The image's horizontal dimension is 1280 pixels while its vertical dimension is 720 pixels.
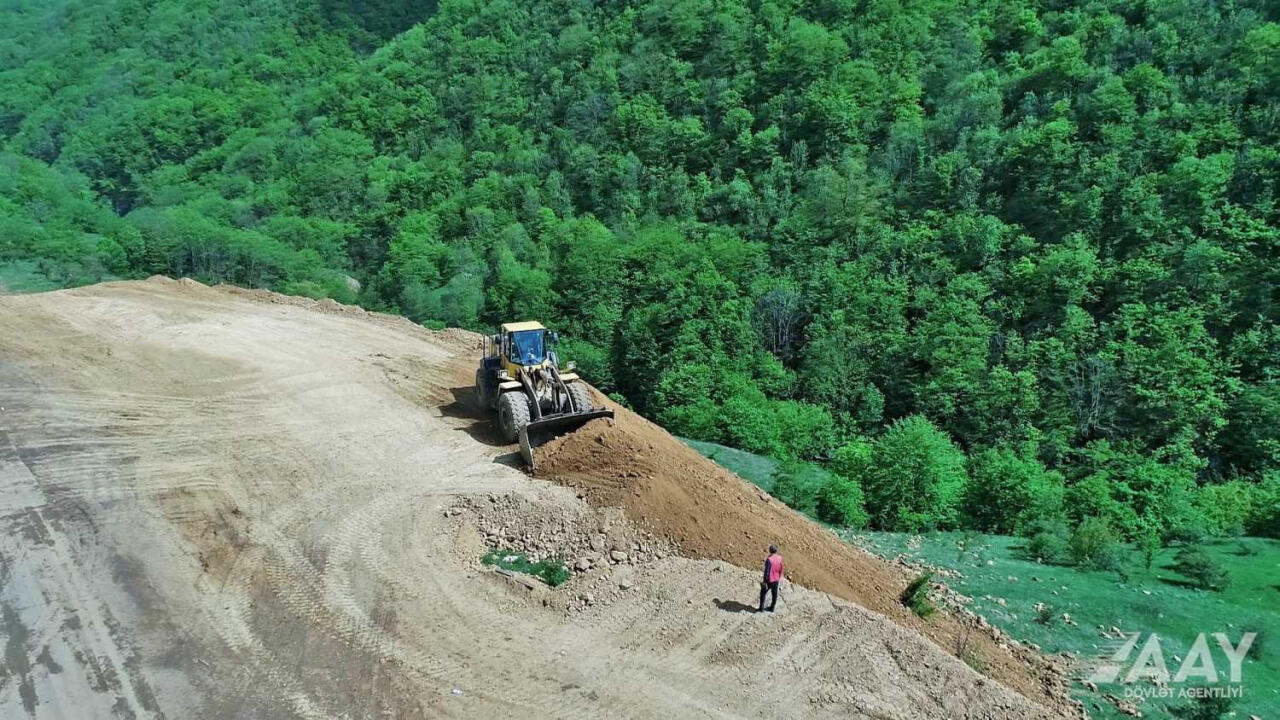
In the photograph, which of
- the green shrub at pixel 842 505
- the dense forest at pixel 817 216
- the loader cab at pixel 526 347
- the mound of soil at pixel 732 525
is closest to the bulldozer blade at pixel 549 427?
the mound of soil at pixel 732 525

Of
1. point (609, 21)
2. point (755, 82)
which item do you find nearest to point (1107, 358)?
point (755, 82)

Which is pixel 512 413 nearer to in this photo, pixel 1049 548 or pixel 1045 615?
pixel 1045 615

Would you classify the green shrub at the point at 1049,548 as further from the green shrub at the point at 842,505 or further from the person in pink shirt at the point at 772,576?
the person in pink shirt at the point at 772,576

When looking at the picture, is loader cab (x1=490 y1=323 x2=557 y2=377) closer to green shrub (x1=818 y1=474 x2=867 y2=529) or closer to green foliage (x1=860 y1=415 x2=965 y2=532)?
green shrub (x1=818 y1=474 x2=867 y2=529)

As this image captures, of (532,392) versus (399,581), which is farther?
(532,392)

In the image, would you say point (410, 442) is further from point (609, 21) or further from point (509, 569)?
point (609, 21)

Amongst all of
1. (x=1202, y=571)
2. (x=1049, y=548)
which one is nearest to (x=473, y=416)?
(x=1049, y=548)
